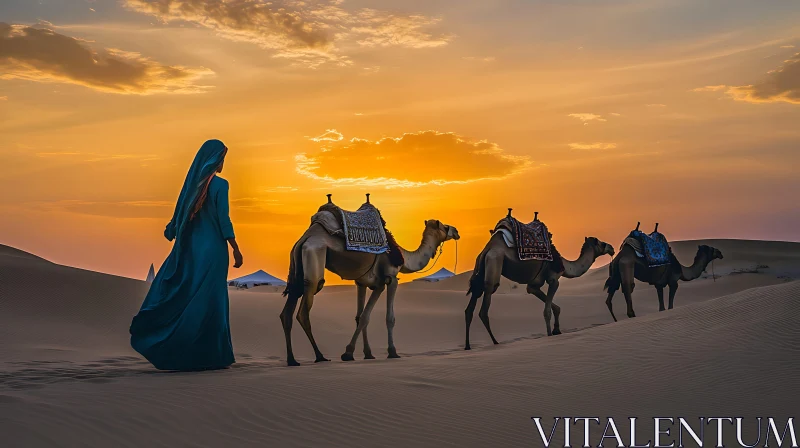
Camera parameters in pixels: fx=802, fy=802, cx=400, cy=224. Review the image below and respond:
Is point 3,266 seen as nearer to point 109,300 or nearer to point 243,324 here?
point 109,300

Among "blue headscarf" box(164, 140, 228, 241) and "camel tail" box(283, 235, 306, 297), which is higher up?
"blue headscarf" box(164, 140, 228, 241)

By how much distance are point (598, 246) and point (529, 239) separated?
10.9 ft

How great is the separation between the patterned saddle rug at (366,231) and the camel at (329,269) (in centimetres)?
12

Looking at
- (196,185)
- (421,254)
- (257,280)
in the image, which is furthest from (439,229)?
(257,280)

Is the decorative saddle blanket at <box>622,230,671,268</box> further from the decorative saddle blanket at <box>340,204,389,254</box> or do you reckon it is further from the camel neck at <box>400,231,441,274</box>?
the decorative saddle blanket at <box>340,204,389,254</box>

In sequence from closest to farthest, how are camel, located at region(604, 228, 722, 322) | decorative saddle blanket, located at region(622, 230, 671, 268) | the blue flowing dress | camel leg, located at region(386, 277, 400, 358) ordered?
the blue flowing dress
camel leg, located at region(386, 277, 400, 358)
camel, located at region(604, 228, 722, 322)
decorative saddle blanket, located at region(622, 230, 671, 268)

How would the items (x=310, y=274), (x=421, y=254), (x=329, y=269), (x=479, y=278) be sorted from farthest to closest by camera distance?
(x=479, y=278) < (x=421, y=254) < (x=329, y=269) < (x=310, y=274)

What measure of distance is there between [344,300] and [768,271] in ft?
78.4

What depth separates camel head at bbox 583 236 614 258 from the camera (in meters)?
20.0

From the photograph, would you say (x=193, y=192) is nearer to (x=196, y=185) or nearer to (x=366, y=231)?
(x=196, y=185)

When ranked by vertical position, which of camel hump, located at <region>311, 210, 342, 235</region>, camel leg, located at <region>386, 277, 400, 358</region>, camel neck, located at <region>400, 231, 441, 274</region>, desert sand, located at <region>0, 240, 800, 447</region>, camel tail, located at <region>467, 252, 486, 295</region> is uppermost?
camel hump, located at <region>311, 210, 342, 235</region>

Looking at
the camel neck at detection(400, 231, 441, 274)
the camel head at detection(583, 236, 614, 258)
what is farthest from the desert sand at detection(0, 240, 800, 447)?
the camel head at detection(583, 236, 614, 258)

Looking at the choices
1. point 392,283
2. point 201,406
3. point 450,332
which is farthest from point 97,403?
point 450,332

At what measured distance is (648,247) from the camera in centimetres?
2172
